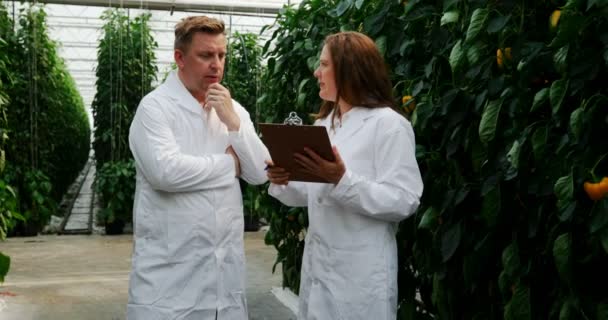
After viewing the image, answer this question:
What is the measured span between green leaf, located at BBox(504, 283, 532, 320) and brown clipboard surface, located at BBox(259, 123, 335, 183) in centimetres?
55

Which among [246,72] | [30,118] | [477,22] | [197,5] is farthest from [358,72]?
[30,118]

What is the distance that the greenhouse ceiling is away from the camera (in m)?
7.59

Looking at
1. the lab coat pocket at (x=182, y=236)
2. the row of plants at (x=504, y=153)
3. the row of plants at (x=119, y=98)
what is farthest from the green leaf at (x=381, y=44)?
the row of plants at (x=119, y=98)

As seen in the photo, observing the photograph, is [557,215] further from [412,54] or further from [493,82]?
[412,54]

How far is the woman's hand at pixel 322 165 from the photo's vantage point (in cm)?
180

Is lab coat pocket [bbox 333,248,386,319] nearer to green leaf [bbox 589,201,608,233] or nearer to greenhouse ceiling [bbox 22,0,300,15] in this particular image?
green leaf [bbox 589,201,608,233]

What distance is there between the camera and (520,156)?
5.81 feet

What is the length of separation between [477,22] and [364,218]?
0.59 metres

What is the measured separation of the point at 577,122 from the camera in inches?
62.8

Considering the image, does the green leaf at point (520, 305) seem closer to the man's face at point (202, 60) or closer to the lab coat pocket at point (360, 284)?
the lab coat pocket at point (360, 284)

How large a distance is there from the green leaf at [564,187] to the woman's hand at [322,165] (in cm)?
49

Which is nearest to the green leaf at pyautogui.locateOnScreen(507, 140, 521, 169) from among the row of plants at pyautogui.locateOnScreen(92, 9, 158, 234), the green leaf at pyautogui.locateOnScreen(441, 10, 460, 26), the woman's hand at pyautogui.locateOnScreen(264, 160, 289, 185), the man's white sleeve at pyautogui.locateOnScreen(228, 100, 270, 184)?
the green leaf at pyautogui.locateOnScreen(441, 10, 460, 26)

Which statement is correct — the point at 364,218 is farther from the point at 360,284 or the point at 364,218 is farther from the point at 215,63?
the point at 215,63

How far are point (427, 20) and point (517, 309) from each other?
39.0 inches
